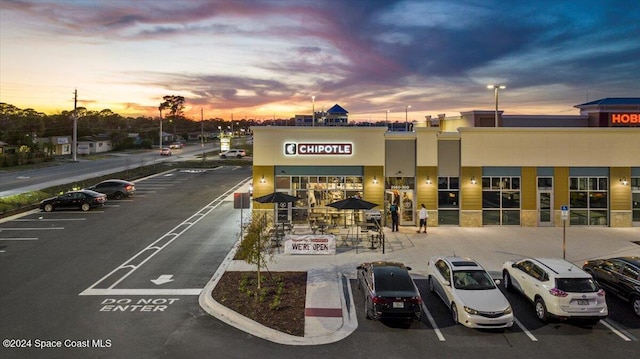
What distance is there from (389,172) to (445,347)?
16.4 meters

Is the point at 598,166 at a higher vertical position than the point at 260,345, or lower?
higher

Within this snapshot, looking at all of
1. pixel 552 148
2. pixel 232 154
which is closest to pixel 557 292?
pixel 552 148

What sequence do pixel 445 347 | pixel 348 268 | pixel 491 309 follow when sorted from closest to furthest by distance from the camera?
pixel 445 347 < pixel 491 309 < pixel 348 268

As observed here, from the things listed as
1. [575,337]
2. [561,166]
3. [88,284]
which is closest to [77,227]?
[88,284]

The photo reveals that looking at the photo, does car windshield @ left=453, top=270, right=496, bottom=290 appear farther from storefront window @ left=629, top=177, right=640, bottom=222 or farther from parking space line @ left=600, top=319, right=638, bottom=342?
storefront window @ left=629, top=177, right=640, bottom=222

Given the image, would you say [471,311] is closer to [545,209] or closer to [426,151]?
[426,151]

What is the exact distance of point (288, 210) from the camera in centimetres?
2761

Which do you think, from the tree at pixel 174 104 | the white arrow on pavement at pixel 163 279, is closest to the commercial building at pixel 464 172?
the white arrow on pavement at pixel 163 279

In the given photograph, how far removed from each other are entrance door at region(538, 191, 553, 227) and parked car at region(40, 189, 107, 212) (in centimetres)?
2980

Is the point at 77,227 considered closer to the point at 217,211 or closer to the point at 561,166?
the point at 217,211

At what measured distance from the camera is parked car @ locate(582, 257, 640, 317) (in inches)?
556

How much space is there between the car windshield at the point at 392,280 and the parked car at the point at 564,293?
12.9 feet

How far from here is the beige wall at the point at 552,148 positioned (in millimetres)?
27297

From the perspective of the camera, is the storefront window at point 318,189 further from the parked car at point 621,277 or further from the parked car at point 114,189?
the parked car at point 114,189
